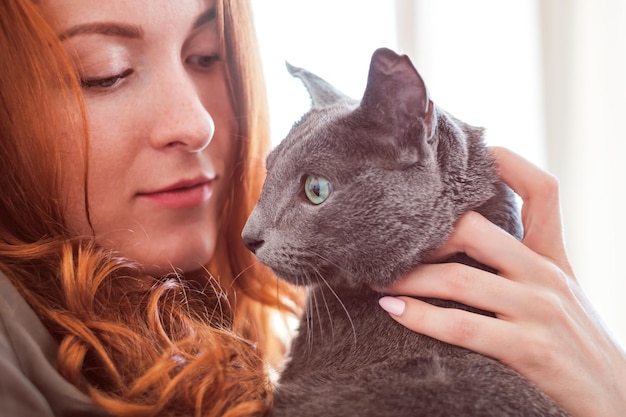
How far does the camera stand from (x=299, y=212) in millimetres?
1001

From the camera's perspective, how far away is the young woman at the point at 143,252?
88cm

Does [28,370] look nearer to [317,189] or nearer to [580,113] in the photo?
[317,189]

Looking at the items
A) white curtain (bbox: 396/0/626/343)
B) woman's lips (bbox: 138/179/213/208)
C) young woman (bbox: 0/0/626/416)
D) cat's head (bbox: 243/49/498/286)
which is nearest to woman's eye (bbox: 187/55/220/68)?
young woman (bbox: 0/0/626/416)

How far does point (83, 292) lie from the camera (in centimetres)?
95

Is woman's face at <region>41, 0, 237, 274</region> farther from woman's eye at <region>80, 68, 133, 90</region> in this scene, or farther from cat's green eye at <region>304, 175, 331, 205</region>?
cat's green eye at <region>304, 175, 331, 205</region>

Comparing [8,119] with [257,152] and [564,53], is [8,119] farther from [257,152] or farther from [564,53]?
[564,53]

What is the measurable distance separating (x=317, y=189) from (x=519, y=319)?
0.38 meters

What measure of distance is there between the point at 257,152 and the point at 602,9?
155 cm

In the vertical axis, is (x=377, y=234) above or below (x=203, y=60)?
below

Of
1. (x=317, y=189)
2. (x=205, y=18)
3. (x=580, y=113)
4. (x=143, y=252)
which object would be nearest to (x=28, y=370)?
(x=143, y=252)

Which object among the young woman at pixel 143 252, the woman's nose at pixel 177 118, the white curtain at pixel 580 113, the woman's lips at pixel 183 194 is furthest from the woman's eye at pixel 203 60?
the white curtain at pixel 580 113

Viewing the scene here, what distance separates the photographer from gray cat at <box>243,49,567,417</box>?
2.91 ft

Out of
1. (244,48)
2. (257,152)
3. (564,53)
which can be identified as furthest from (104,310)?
(564,53)

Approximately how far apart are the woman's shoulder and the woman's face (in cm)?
26
